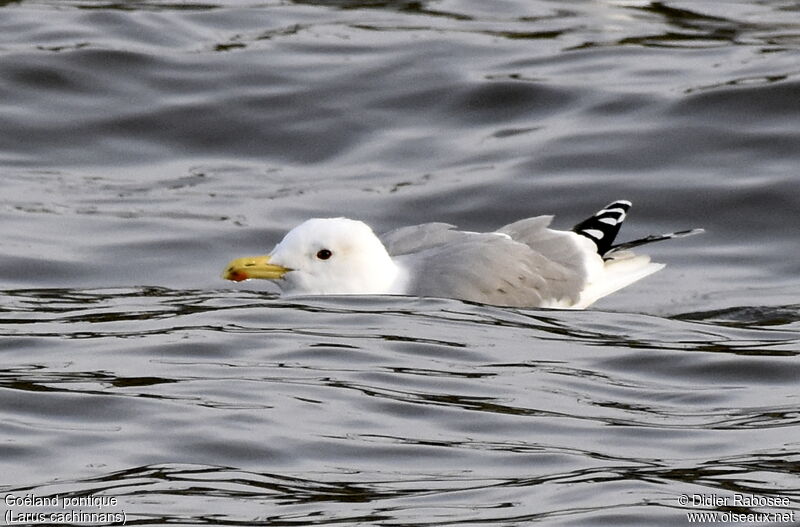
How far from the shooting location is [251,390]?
A: 5.29 meters

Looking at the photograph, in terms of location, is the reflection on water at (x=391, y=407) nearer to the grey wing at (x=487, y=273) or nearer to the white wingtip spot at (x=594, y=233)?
the grey wing at (x=487, y=273)

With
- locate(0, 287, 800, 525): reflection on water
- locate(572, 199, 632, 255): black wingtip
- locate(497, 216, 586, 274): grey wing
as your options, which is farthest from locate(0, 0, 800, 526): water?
locate(497, 216, 586, 274): grey wing

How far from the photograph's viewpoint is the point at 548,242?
827 cm

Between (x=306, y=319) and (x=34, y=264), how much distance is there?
265 centimetres

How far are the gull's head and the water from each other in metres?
0.19

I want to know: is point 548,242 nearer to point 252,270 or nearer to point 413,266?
point 413,266

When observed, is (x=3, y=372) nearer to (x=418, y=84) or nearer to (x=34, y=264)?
(x=34, y=264)

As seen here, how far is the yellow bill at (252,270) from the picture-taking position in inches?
288

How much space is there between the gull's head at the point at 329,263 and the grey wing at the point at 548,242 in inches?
33.6

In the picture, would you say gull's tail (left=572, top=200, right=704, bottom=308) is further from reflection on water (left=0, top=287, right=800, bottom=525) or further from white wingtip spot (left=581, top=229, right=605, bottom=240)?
reflection on water (left=0, top=287, right=800, bottom=525)

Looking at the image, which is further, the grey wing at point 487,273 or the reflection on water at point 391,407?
the grey wing at point 487,273

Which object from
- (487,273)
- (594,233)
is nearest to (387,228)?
(594,233)

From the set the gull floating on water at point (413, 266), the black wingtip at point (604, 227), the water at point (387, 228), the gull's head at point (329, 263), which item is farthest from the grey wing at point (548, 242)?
the gull's head at point (329, 263)

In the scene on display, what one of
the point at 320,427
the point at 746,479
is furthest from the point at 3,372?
the point at 746,479
